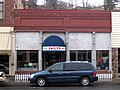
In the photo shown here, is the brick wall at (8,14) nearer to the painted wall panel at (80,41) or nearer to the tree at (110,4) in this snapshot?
the painted wall panel at (80,41)

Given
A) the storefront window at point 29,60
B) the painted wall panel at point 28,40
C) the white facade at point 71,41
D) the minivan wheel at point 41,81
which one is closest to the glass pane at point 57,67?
the minivan wheel at point 41,81

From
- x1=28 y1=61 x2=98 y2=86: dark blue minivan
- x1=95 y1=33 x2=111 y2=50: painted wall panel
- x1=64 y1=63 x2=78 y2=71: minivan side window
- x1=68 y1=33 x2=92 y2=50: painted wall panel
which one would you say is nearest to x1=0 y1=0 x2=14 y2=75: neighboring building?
x1=68 y1=33 x2=92 y2=50: painted wall panel

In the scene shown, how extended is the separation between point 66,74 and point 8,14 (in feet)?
29.4

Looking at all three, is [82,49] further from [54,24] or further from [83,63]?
[83,63]

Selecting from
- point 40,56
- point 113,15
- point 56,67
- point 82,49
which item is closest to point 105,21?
point 113,15

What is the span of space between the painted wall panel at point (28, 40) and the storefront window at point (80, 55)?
10.7 ft

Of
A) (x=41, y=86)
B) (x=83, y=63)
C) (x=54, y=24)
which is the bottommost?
(x=41, y=86)

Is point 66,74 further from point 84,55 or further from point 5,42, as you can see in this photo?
point 5,42

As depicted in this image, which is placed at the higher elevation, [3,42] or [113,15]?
[113,15]

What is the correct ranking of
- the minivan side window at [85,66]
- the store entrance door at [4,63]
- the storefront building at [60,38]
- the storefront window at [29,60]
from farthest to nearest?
the storefront window at [29,60] < the storefront building at [60,38] < the store entrance door at [4,63] < the minivan side window at [85,66]

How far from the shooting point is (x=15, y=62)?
29328mm

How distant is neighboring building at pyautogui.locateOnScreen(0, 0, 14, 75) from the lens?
29.0 meters

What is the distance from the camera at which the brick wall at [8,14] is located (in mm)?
29453

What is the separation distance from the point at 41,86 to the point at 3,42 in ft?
23.5
